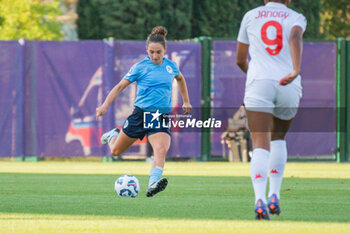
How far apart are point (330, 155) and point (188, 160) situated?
358 cm

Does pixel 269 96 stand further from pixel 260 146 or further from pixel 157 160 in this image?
pixel 157 160

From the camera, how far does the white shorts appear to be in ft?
24.9

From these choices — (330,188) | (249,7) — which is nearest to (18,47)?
(330,188)

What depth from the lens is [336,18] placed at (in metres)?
39.1

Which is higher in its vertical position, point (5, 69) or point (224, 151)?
point (5, 69)

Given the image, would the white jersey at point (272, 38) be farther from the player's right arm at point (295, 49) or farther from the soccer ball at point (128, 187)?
the soccer ball at point (128, 187)

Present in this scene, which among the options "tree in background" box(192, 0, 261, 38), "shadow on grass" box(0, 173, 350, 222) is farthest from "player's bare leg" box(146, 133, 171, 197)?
"tree in background" box(192, 0, 261, 38)

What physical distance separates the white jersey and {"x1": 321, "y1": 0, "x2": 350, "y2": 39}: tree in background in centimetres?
3152

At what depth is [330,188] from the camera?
12438 millimetres

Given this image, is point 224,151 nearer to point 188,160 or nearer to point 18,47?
point 188,160

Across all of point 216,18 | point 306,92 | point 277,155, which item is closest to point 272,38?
point 277,155

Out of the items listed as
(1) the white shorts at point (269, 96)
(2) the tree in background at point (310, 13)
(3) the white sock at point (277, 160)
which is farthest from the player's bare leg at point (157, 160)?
(2) the tree in background at point (310, 13)

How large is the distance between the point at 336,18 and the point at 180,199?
98.7 feet

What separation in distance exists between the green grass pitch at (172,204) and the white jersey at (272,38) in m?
1.32
